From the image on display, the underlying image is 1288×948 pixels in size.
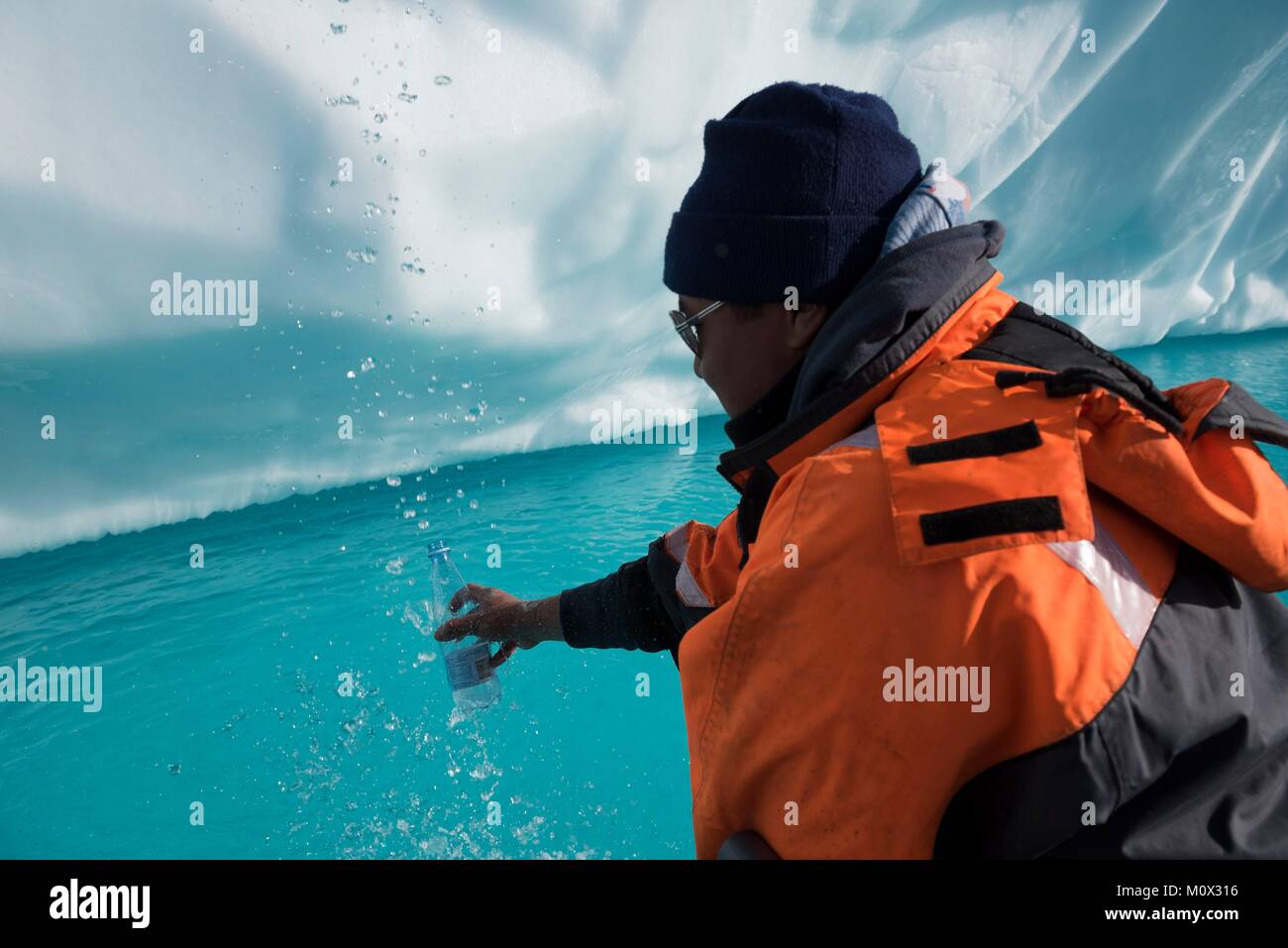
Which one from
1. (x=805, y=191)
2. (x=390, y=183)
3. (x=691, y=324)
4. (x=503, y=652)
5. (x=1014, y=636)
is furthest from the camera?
(x=390, y=183)

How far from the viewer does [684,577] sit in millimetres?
1539

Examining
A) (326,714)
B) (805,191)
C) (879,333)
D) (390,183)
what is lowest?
(326,714)

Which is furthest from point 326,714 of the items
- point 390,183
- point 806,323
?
point 390,183

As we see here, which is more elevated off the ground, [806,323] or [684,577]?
[806,323]

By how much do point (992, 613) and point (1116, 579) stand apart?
0.52ft

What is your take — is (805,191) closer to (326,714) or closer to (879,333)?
(879,333)

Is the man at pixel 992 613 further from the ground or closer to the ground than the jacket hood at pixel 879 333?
closer to the ground

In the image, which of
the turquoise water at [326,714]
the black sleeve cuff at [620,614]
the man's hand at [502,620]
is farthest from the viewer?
the turquoise water at [326,714]

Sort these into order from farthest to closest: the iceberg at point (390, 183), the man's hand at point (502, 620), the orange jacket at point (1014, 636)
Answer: the iceberg at point (390, 183)
the man's hand at point (502, 620)
the orange jacket at point (1014, 636)

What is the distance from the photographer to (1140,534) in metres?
0.74

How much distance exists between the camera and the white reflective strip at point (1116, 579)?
66 centimetres

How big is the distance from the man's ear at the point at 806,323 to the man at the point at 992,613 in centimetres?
17

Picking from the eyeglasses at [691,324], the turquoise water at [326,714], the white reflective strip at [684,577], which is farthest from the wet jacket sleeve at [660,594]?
the turquoise water at [326,714]

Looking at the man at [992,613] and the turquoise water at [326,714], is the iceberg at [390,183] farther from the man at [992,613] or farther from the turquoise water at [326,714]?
the man at [992,613]
